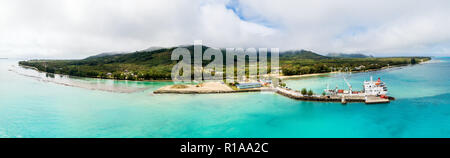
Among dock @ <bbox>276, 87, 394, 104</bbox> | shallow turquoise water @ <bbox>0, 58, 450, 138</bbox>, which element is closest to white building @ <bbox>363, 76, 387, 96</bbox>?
dock @ <bbox>276, 87, 394, 104</bbox>

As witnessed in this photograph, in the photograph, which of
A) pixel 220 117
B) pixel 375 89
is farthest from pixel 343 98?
pixel 220 117

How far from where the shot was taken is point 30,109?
39.7 ft

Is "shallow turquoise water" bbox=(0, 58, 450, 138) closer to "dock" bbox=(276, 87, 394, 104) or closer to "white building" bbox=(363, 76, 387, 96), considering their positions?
"dock" bbox=(276, 87, 394, 104)

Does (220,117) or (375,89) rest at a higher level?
(375,89)

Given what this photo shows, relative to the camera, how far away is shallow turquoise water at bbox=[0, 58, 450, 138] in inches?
337

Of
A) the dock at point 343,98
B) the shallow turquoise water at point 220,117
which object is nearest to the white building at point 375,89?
the dock at point 343,98

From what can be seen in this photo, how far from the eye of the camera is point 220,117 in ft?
33.8

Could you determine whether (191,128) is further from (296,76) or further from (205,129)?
(296,76)

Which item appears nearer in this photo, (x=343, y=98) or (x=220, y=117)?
(x=220, y=117)

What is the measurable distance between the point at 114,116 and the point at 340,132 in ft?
37.8

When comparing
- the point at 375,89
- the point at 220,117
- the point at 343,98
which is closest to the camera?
the point at 220,117

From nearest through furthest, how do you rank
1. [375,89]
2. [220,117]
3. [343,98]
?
[220,117] < [343,98] < [375,89]

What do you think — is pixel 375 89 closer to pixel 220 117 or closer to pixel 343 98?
pixel 343 98

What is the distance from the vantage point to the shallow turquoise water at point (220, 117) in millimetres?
8570
